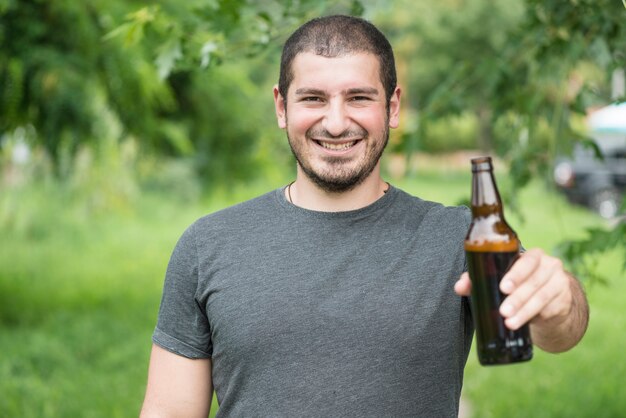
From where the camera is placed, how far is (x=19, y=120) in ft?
19.7

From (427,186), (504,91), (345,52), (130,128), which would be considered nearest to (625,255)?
(504,91)

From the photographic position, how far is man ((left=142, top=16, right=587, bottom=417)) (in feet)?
6.50

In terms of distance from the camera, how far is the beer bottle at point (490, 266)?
162 centimetres

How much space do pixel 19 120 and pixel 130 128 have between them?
2.43 feet

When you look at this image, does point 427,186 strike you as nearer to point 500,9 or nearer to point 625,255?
point 500,9

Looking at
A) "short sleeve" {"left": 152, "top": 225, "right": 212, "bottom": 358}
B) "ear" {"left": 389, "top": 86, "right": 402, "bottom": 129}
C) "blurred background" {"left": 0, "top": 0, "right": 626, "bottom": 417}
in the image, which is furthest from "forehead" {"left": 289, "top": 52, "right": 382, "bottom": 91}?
"blurred background" {"left": 0, "top": 0, "right": 626, "bottom": 417}

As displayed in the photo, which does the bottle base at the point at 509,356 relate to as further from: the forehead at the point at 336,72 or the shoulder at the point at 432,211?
the forehead at the point at 336,72

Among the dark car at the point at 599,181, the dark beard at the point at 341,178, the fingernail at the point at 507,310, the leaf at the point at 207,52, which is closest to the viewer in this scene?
the fingernail at the point at 507,310

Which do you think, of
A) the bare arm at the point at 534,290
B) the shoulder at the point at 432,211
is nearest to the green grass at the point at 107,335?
the shoulder at the point at 432,211

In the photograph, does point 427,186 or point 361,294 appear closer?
point 361,294

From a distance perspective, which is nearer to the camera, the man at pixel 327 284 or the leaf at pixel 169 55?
the man at pixel 327 284

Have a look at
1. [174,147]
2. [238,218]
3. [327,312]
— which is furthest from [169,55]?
[174,147]

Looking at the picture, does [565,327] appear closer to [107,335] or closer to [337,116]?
[337,116]

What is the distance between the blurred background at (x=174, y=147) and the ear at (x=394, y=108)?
31.4 inches
